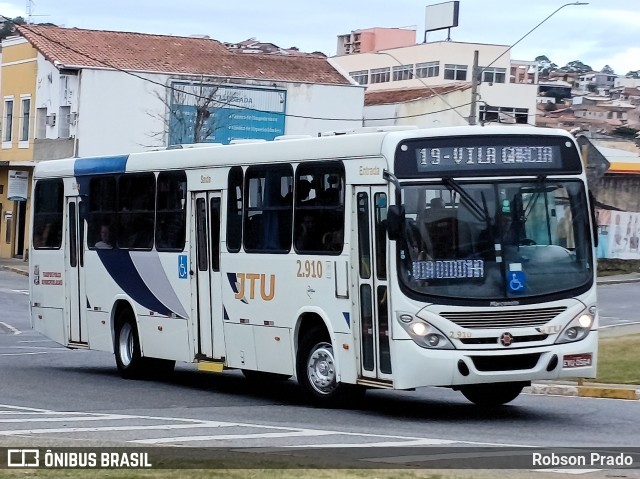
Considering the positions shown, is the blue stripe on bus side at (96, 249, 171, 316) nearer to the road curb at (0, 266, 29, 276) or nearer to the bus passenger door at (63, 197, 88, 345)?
the bus passenger door at (63, 197, 88, 345)

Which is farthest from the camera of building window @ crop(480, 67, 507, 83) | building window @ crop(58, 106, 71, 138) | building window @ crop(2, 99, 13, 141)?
building window @ crop(480, 67, 507, 83)

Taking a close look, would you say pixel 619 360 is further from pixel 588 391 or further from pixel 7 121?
pixel 7 121

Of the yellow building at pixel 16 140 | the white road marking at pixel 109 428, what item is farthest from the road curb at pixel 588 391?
the yellow building at pixel 16 140

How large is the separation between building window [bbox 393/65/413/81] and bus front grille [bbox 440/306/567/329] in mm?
81713

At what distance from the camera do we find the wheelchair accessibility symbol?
14.4 meters

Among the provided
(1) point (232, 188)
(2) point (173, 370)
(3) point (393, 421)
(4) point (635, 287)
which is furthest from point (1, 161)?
(3) point (393, 421)

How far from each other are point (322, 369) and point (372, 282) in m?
1.50

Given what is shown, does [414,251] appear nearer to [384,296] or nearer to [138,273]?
[384,296]

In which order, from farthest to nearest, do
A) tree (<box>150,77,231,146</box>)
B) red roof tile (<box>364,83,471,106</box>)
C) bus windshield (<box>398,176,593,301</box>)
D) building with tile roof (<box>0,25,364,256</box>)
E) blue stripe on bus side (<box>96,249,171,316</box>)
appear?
red roof tile (<box>364,83,471,106</box>)
tree (<box>150,77,231,146</box>)
building with tile roof (<box>0,25,364,256</box>)
blue stripe on bus side (<box>96,249,171,316</box>)
bus windshield (<box>398,176,593,301</box>)

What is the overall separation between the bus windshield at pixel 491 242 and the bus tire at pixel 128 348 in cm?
696

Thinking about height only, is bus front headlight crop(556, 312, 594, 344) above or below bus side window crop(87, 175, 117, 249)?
below

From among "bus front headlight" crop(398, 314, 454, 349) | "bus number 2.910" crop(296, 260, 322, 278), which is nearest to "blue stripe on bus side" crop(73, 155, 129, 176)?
"bus number 2.910" crop(296, 260, 322, 278)

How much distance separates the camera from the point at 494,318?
14.3 meters

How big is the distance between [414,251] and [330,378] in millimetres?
2143
